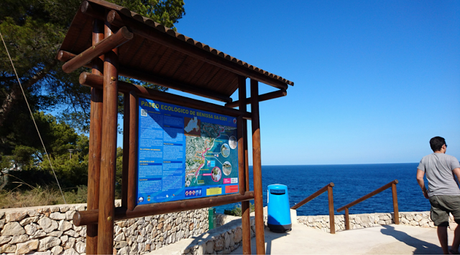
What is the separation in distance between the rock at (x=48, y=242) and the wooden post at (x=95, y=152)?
450 centimetres

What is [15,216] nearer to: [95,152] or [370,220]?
[95,152]

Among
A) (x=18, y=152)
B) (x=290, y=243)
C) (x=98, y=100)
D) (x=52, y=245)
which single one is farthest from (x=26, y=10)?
(x=290, y=243)

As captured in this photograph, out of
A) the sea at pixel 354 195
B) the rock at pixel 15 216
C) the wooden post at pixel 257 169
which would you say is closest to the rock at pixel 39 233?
the rock at pixel 15 216

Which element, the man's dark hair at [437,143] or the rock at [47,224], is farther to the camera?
the rock at [47,224]

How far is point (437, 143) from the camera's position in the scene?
4.00m

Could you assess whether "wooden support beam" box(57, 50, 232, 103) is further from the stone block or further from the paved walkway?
the stone block

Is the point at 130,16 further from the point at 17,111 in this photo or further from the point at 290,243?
the point at 17,111

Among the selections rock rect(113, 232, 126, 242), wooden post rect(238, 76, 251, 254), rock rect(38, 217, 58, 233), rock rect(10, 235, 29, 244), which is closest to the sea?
rock rect(113, 232, 126, 242)

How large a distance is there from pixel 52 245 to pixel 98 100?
5.06 metres

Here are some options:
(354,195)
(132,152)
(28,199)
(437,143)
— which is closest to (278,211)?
(437,143)

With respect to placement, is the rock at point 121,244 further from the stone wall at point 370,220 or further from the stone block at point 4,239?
the stone wall at point 370,220

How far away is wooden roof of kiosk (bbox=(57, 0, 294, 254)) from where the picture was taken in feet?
7.52

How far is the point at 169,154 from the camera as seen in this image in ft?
9.78

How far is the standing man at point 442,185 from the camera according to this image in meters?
3.73
